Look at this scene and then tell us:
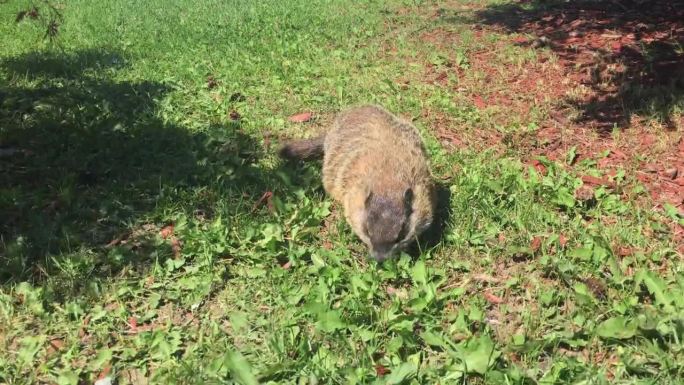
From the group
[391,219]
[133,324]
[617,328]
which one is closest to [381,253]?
[391,219]

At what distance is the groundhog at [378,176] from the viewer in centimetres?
393

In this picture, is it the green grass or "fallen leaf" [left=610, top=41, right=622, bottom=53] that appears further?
"fallen leaf" [left=610, top=41, right=622, bottom=53]

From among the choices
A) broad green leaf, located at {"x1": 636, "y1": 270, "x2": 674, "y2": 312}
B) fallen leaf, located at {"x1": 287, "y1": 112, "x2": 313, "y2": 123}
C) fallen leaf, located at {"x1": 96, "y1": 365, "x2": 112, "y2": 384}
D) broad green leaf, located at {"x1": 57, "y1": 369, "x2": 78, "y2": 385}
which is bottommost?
fallen leaf, located at {"x1": 96, "y1": 365, "x2": 112, "y2": 384}

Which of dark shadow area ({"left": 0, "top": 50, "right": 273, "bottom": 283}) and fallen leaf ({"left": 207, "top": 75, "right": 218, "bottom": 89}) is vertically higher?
fallen leaf ({"left": 207, "top": 75, "right": 218, "bottom": 89})

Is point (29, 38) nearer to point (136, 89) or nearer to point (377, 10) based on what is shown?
point (136, 89)

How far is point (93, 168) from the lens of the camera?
4996 millimetres

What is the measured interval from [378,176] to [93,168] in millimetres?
2651

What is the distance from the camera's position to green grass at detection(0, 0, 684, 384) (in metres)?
3.04

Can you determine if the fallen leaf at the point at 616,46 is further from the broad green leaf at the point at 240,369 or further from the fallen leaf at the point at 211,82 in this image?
the broad green leaf at the point at 240,369

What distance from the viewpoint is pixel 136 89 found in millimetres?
6984

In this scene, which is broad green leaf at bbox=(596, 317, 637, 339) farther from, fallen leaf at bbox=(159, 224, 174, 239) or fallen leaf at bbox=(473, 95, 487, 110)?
fallen leaf at bbox=(473, 95, 487, 110)

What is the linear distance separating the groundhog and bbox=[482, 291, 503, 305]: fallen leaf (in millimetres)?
685

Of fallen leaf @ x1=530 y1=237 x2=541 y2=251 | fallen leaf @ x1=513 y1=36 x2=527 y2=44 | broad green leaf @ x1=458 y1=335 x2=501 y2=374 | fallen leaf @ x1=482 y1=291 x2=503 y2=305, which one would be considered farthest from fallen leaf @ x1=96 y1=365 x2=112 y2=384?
fallen leaf @ x1=513 y1=36 x2=527 y2=44

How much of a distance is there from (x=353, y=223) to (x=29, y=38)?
8.37 meters
